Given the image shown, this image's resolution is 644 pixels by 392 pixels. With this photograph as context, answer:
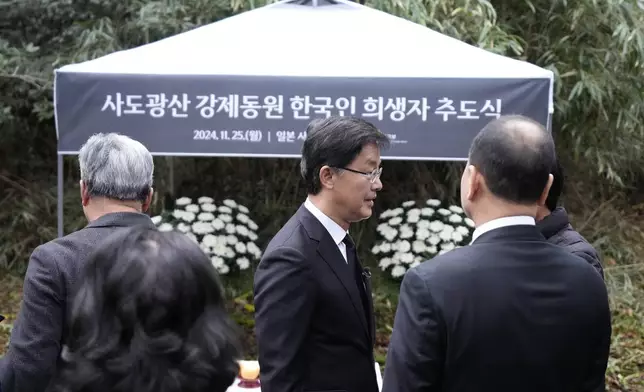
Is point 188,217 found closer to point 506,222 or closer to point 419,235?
point 419,235

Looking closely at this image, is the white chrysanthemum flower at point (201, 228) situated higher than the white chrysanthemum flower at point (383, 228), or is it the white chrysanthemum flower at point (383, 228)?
the white chrysanthemum flower at point (201, 228)

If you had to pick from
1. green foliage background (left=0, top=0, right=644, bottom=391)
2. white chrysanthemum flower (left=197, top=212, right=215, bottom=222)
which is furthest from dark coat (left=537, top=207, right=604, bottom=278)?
green foliage background (left=0, top=0, right=644, bottom=391)

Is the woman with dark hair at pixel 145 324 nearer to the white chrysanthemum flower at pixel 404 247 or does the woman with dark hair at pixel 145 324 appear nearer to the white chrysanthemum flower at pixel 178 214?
the white chrysanthemum flower at pixel 178 214

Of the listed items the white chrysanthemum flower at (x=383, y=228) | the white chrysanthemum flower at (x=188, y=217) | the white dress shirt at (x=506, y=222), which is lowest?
A: the white chrysanthemum flower at (x=383, y=228)

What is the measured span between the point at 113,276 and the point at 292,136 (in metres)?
3.12

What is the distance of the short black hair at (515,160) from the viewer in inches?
66.5

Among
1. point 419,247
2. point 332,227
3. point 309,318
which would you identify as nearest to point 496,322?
point 309,318

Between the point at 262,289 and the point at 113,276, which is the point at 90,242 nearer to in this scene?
the point at 262,289

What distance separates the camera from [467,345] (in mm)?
1614

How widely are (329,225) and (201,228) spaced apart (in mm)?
3104

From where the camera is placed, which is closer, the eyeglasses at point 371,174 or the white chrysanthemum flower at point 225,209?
the eyeglasses at point 371,174

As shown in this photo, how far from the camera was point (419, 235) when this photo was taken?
538cm

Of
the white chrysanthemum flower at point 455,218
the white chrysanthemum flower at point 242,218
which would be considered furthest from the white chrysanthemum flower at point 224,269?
the white chrysanthemum flower at point 455,218

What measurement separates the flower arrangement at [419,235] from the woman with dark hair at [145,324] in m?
4.08
